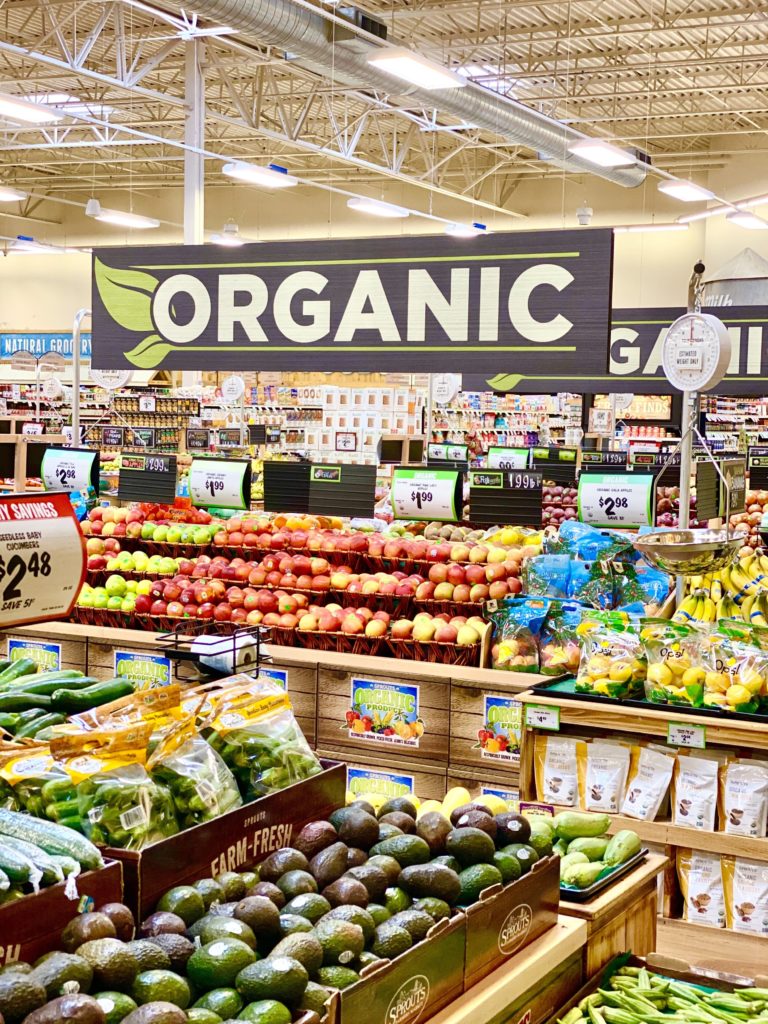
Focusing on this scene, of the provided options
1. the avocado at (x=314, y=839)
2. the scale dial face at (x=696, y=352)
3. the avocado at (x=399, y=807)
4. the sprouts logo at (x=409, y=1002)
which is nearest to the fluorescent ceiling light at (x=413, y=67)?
the scale dial face at (x=696, y=352)

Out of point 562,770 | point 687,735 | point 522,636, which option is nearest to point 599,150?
point 522,636

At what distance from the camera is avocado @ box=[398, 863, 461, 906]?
2.26 metres

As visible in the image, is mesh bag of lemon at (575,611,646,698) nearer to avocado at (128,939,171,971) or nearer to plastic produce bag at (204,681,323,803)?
plastic produce bag at (204,681,323,803)

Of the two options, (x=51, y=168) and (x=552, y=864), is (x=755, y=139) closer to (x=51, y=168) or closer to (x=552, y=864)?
(x=51, y=168)

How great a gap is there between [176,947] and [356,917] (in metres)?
0.32

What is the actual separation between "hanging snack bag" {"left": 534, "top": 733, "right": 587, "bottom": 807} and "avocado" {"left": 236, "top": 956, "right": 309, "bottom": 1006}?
95.1 inches

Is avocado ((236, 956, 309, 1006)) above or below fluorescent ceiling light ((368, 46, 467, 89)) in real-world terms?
below

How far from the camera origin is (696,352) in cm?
470

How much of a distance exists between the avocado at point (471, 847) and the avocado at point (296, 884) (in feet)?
1.10

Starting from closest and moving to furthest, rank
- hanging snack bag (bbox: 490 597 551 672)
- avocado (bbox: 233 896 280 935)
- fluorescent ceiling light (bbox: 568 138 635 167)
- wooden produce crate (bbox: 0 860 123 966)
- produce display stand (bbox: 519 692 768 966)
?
wooden produce crate (bbox: 0 860 123 966) → avocado (bbox: 233 896 280 935) → produce display stand (bbox: 519 692 768 966) → hanging snack bag (bbox: 490 597 551 672) → fluorescent ceiling light (bbox: 568 138 635 167)

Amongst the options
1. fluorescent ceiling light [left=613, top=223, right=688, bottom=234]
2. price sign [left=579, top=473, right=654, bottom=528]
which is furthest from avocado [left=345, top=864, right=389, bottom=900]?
fluorescent ceiling light [left=613, top=223, right=688, bottom=234]

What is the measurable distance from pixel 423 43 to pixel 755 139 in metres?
9.04

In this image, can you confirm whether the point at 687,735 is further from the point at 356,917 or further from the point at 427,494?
the point at 427,494

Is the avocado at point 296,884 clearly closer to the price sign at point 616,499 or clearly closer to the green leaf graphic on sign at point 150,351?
the green leaf graphic on sign at point 150,351
